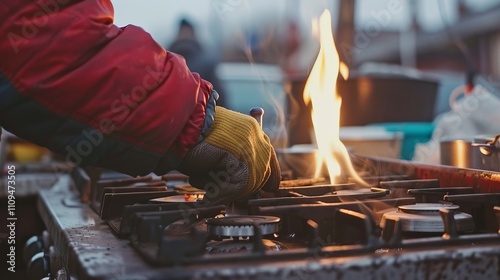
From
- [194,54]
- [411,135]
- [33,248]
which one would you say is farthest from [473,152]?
[194,54]

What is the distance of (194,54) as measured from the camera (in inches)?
179

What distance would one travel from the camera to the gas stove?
854mm

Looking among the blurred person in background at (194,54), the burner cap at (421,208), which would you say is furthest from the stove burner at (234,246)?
the blurred person in background at (194,54)

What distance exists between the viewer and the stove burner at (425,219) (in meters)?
1.07

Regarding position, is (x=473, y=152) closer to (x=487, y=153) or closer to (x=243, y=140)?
(x=487, y=153)

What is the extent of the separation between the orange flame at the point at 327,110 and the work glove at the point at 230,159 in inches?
17.3

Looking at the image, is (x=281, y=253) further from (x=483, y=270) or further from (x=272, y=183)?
(x=272, y=183)

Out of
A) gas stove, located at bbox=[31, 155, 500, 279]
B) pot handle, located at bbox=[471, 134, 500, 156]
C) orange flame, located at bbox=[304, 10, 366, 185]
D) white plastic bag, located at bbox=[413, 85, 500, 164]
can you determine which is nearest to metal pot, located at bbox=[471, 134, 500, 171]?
pot handle, located at bbox=[471, 134, 500, 156]

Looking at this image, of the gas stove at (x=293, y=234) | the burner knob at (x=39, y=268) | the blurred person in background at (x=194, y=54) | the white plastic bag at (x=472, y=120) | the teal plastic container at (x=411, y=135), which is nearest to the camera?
the gas stove at (x=293, y=234)

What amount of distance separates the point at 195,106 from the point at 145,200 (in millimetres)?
319

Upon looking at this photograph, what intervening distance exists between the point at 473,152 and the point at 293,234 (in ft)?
2.38

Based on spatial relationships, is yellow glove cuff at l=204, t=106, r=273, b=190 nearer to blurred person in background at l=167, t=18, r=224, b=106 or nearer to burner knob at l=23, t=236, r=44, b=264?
burner knob at l=23, t=236, r=44, b=264

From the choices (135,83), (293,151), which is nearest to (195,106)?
(135,83)

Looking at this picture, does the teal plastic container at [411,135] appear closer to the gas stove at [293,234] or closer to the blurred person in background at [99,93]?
the gas stove at [293,234]
